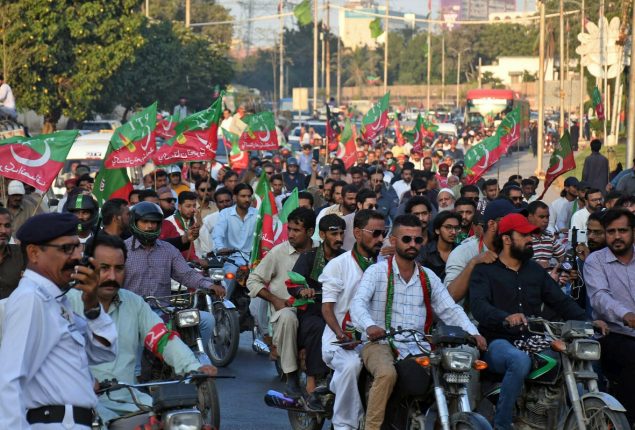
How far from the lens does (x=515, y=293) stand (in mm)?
8773

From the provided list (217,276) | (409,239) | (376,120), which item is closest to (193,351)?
(409,239)

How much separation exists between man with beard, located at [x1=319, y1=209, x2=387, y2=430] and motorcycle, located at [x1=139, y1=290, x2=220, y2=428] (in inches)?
32.6

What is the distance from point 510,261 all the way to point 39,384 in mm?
4311

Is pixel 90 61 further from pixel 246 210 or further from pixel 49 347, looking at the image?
pixel 49 347

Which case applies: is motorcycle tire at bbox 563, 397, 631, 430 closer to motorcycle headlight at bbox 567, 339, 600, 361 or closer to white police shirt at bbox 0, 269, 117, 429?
motorcycle headlight at bbox 567, 339, 600, 361

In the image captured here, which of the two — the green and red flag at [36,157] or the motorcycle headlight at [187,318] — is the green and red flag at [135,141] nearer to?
the green and red flag at [36,157]

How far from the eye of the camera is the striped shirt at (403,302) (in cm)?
837

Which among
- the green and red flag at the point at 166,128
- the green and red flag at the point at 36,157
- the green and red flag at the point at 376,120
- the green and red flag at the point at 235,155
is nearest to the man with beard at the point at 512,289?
the green and red flag at the point at 36,157

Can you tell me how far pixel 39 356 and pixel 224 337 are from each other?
→ 842cm

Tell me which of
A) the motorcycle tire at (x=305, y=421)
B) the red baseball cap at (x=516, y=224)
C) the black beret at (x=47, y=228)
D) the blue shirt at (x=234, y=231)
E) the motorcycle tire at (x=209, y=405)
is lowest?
the motorcycle tire at (x=305, y=421)

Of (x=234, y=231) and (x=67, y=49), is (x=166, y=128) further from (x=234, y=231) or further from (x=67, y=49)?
(x=67, y=49)

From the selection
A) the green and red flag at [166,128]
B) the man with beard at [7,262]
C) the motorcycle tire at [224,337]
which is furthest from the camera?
the green and red flag at [166,128]

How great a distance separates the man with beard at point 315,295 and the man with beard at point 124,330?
2.84m

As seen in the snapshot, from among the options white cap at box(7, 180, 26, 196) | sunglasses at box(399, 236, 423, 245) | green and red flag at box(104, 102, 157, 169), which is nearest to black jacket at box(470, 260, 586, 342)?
sunglasses at box(399, 236, 423, 245)
